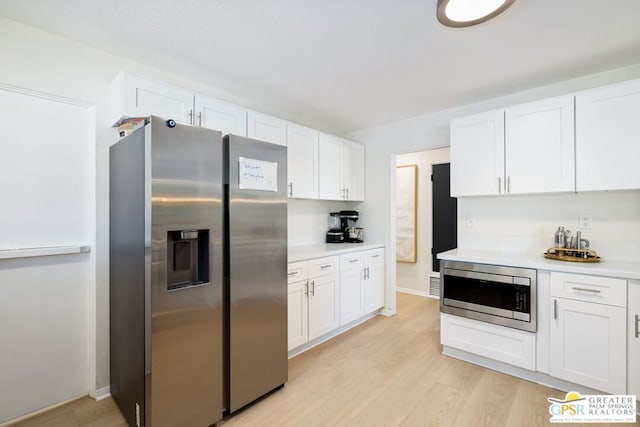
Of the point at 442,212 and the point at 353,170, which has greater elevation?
the point at 353,170

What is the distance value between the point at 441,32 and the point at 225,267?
6.63 feet

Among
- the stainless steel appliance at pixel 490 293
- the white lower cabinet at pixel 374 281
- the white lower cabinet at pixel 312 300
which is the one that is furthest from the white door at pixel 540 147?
the white lower cabinet at pixel 312 300

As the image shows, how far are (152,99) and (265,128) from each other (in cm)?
97

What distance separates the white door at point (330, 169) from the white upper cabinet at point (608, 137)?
223cm

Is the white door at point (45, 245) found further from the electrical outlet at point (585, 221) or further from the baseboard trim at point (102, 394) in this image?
the electrical outlet at point (585, 221)

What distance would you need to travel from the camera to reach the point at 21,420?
187 cm

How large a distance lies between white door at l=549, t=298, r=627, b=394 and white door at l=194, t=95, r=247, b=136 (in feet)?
9.41

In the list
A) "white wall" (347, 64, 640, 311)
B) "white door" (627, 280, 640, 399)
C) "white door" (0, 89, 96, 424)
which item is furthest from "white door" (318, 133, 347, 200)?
"white door" (627, 280, 640, 399)

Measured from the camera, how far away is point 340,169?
367 cm

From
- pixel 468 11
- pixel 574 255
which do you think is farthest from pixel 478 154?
pixel 468 11

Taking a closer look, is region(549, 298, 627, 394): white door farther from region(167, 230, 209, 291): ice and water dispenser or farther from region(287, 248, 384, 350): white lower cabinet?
region(167, 230, 209, 291): ice and water dispenser

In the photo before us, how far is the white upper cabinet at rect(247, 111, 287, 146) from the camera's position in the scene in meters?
2.69

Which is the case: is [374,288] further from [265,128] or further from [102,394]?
[102,394]

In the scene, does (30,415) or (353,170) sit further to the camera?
(353,170)
